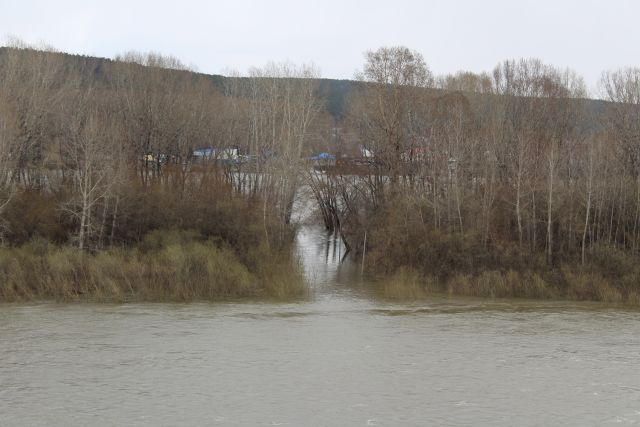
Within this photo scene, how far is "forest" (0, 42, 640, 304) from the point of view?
111 feet

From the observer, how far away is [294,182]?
155 ft

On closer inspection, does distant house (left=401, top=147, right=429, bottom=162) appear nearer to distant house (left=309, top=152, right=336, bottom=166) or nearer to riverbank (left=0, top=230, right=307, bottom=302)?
distant house (left=309, top=152, right=336, bottom=166)

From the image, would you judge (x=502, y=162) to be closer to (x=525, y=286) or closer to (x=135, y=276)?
(x=525, y=286)

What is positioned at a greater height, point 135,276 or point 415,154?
point 415,154

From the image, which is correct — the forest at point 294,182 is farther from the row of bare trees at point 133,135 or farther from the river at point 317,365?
the river at point 317,365

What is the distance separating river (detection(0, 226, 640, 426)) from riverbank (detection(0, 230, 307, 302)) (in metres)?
1.69

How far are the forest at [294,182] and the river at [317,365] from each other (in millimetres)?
3986

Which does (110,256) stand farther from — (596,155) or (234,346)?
(596,155)

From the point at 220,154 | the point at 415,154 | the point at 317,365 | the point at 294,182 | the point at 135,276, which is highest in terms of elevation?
the point at 415,154

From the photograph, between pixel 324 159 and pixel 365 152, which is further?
pixel 324 159

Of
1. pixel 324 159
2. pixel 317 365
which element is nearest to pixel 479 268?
pixel 317 365

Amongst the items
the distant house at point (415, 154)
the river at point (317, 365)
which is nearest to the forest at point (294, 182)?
the distant house at point (415, 154)

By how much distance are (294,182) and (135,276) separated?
58.1 ft

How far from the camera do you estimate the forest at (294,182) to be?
3369 centimetres
